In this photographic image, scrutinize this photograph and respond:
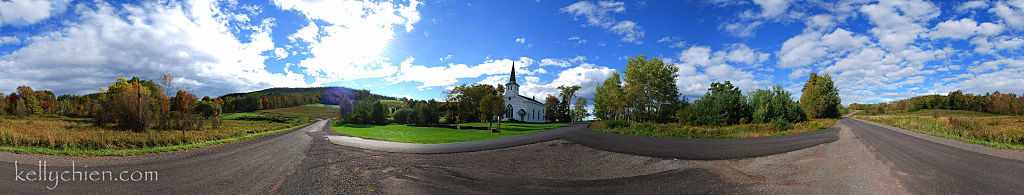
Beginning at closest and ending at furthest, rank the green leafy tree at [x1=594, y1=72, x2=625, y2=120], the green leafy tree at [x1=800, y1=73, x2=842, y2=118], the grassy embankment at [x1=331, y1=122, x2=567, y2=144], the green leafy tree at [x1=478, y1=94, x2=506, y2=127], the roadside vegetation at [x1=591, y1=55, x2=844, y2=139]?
the grassy embankment at [x1=331, y1=122, x2=567, y2=144] → the roadside vegetation at [x1=591, y1=55, x2=844, y2=139] → the green leafy tree at [x1=478, y1=94, x2=506, y2=127] → the green leafy tree at [x1=594, y1=72, x2=625, y2=120] → the green leafy tree at [x1=800, y1=73, x2=842, y2=118]

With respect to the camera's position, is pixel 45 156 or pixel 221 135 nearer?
pixel 45 156

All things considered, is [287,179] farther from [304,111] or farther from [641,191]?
[304,111]

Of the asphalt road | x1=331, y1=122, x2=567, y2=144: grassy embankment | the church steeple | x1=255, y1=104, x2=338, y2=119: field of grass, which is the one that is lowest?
x1=331, y1=122, x2=567, y2=144: grassy embankment

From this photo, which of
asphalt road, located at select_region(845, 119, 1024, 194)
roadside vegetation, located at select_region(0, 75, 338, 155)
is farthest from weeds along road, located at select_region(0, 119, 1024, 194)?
roadside vegetation, located at select_region(0, 75, 338, 155)

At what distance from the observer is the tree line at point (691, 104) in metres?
22.2

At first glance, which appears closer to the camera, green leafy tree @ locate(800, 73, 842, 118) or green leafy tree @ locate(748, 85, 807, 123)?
green leafy tree @ locate(748, 85, 807, 123)

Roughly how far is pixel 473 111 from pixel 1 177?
32.2 meters

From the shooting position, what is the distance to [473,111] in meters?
37.8

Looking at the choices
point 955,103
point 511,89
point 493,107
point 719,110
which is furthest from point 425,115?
point 955,103

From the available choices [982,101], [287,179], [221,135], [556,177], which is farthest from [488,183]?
[982,101]

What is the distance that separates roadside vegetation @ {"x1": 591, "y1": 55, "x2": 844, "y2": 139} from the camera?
18.5 m
